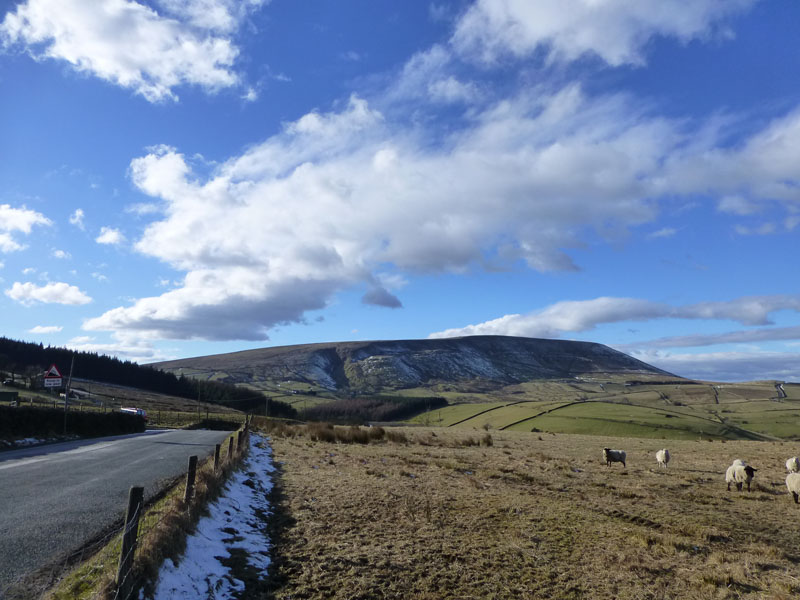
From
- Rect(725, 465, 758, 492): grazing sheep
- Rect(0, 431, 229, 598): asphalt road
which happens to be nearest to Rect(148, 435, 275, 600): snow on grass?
Rect(0, 431, 229, 598): asphalt road

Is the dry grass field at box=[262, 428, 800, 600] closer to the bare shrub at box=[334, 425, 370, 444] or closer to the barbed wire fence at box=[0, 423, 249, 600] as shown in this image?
the barbed wire fence at box=[0, 423, 249, 600]

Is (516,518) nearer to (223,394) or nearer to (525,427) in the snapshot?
(525,427)

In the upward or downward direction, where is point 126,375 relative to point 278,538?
upward

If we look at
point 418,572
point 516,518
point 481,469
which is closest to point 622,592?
point 418,572

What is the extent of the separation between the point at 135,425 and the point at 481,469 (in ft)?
135

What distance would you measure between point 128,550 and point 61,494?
390 inches

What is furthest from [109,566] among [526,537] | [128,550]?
[526,537]

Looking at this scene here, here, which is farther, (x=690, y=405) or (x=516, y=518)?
(x=690, y=405)

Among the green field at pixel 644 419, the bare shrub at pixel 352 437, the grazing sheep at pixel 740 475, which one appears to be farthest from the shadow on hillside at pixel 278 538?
the green field at pixel 644 419

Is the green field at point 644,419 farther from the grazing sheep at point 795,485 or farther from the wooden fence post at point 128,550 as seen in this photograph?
the wooden fence post at point 128,550

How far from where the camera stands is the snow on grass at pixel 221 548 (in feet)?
26.4

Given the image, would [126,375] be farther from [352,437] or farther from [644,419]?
[644,419]

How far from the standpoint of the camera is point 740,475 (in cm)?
2095

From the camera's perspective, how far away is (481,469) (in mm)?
25125
